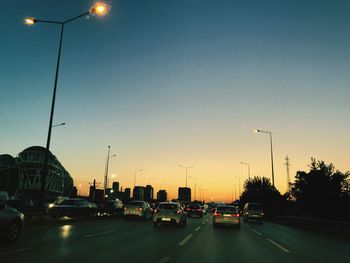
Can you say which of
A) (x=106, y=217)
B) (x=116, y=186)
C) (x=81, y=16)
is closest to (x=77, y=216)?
(x=106, y=217)

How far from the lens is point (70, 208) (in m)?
27.8

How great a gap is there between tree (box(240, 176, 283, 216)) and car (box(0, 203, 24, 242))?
41.0 meters

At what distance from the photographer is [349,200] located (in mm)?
36344

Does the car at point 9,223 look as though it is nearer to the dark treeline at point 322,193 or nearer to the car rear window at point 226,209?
the car rear window at point 226,209

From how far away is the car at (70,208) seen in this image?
27.3m

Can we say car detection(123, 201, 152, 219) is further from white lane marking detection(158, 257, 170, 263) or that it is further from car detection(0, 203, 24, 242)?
white lane marking detection(158, 257, 170, 263)

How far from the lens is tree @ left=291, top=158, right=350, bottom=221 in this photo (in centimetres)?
3922

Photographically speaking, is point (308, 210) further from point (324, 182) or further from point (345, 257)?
point (345, 257)

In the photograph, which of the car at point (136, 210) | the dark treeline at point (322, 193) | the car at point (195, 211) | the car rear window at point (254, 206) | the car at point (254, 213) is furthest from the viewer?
the car at point (195, 211)

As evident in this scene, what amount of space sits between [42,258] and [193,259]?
12.5 feet

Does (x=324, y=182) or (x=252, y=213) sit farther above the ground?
(x=324, y=182)

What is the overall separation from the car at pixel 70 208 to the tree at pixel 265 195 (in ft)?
91.9

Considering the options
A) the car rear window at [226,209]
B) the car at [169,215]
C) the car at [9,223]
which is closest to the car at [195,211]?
the car rear window at [226,209]

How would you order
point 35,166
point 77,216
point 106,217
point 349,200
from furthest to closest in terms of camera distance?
point 35,166, point 349,200, point 106,217, point 77,216
